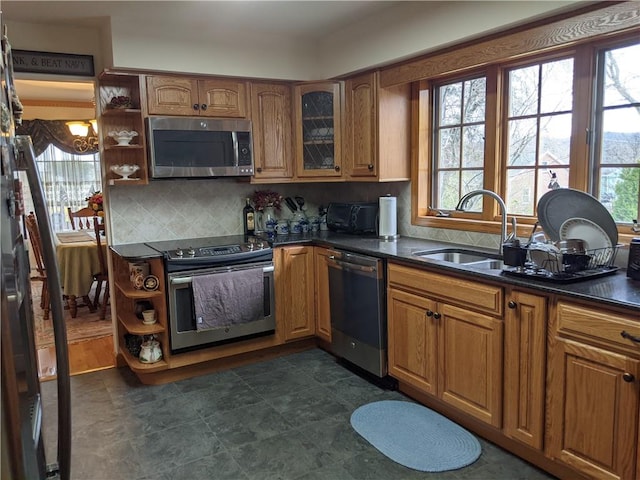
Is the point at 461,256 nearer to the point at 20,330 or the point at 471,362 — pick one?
the point at 471,362

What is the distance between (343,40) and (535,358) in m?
2.56

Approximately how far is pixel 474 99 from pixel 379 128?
0.65 m

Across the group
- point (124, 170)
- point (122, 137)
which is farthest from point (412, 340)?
point (122, 137)

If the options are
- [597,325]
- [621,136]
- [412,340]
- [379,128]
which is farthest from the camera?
[379,128]

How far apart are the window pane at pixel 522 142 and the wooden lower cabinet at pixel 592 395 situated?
48.5 inches

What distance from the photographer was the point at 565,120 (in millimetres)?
2818

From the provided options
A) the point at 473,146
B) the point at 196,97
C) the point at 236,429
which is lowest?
the point at 236,429

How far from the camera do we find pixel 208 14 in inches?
128

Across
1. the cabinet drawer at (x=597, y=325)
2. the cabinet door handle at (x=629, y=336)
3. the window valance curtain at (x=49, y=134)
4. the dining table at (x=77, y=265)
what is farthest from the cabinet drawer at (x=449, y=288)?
the window valance curtain at (x=49, y=134)

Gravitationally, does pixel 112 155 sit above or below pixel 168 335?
above

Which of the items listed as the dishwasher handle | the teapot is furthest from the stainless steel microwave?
the teapot

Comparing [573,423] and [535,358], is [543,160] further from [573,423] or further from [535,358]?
[573,423]

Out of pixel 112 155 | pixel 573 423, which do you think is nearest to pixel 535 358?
pixel 573 423

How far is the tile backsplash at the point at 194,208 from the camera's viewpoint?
12.3 feet
